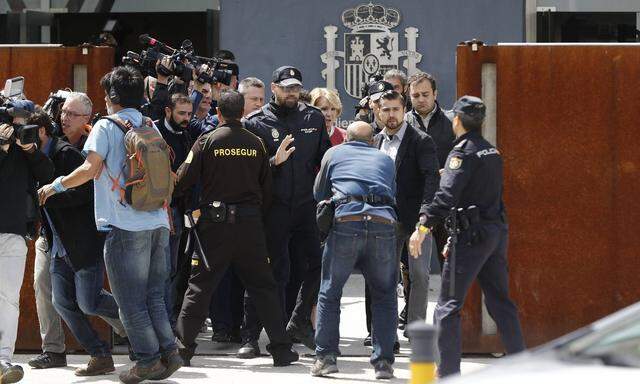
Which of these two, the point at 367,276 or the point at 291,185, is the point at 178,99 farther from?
the point at 367,276

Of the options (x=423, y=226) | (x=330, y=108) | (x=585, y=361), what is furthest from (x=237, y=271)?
(x=585, y=361)

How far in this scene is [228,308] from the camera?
36.4 ft

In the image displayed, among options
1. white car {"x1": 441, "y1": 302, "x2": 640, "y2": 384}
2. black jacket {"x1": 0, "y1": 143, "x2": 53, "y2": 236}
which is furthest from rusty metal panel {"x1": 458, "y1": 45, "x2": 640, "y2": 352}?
white car {"x1": 441, "y1": 302, "x2": 640, "y2": 384}

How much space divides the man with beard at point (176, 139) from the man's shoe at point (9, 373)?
1.79 metres

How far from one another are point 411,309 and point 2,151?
3.26m

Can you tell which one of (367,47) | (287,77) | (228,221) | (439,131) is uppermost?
(367,47)

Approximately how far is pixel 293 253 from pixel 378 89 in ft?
4.49

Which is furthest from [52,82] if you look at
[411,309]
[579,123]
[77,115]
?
[579,123]

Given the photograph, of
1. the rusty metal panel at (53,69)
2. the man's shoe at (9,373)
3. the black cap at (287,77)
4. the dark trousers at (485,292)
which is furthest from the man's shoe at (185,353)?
the black cap at (287,77)

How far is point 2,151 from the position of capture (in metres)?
9.10

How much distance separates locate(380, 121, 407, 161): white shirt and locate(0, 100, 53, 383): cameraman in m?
2.48

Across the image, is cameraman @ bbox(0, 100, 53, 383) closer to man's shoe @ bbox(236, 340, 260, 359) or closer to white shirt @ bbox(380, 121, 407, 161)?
man's shoe @ bbox(236, 340, 260, 359)

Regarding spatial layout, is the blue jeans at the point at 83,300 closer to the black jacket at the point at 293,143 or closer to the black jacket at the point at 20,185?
the black jacket at the point at 20,185

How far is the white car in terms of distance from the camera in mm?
5398
